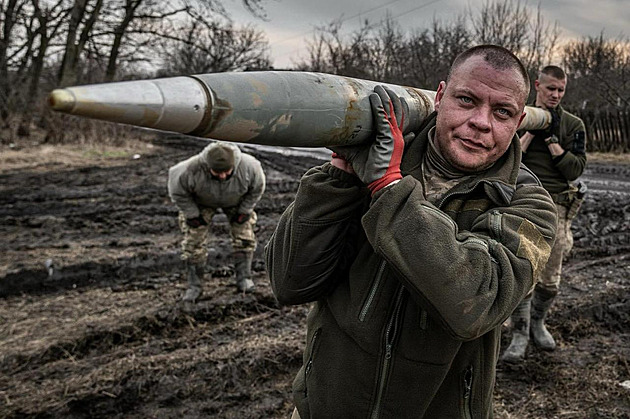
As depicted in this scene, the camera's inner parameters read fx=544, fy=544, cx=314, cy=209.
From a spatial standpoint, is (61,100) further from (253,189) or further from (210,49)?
(210,49)

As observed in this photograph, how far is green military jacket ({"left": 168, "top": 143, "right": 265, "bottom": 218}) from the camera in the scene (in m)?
5.85

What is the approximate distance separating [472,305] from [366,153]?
53 cm

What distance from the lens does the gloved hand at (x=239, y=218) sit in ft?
20.9

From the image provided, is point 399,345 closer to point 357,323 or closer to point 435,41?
point 357,323

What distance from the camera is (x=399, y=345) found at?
1.68m

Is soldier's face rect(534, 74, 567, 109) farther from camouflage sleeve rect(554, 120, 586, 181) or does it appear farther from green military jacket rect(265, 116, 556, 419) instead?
green military jacket rect(265, 116, 556, 419)

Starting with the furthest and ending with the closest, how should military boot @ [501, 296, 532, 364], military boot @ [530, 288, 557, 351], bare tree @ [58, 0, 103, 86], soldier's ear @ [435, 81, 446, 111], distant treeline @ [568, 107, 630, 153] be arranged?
bare tree @ [58, 0, 103, 86] → distant treeline @ [568, 107, 630, 153] → military boot @ [530, 288, 557, 351] → military boot @ [501, 296, 532, 364] → soldier's ear @ [435, 81, 446, 111]

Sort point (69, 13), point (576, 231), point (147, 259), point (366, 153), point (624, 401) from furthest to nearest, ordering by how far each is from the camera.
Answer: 1. point (69, 13)
2. point (576, 231)
3. point (147, 259)
4. point (624, 401)
5. point (366, 153)

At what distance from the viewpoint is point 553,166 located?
4477 mm

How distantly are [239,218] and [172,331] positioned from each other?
161 centimetres

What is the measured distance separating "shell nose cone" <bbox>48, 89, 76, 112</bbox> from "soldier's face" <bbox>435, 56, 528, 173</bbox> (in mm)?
1083

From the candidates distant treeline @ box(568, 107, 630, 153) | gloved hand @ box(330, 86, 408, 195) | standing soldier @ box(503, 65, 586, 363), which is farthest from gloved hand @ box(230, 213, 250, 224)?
distant treeline @ box(568, 107, 630, 153)

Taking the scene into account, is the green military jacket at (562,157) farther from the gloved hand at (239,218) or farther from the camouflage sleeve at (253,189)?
the gloved hand at (239,218)

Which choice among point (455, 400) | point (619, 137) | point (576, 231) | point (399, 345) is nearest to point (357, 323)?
point (399, 345)
